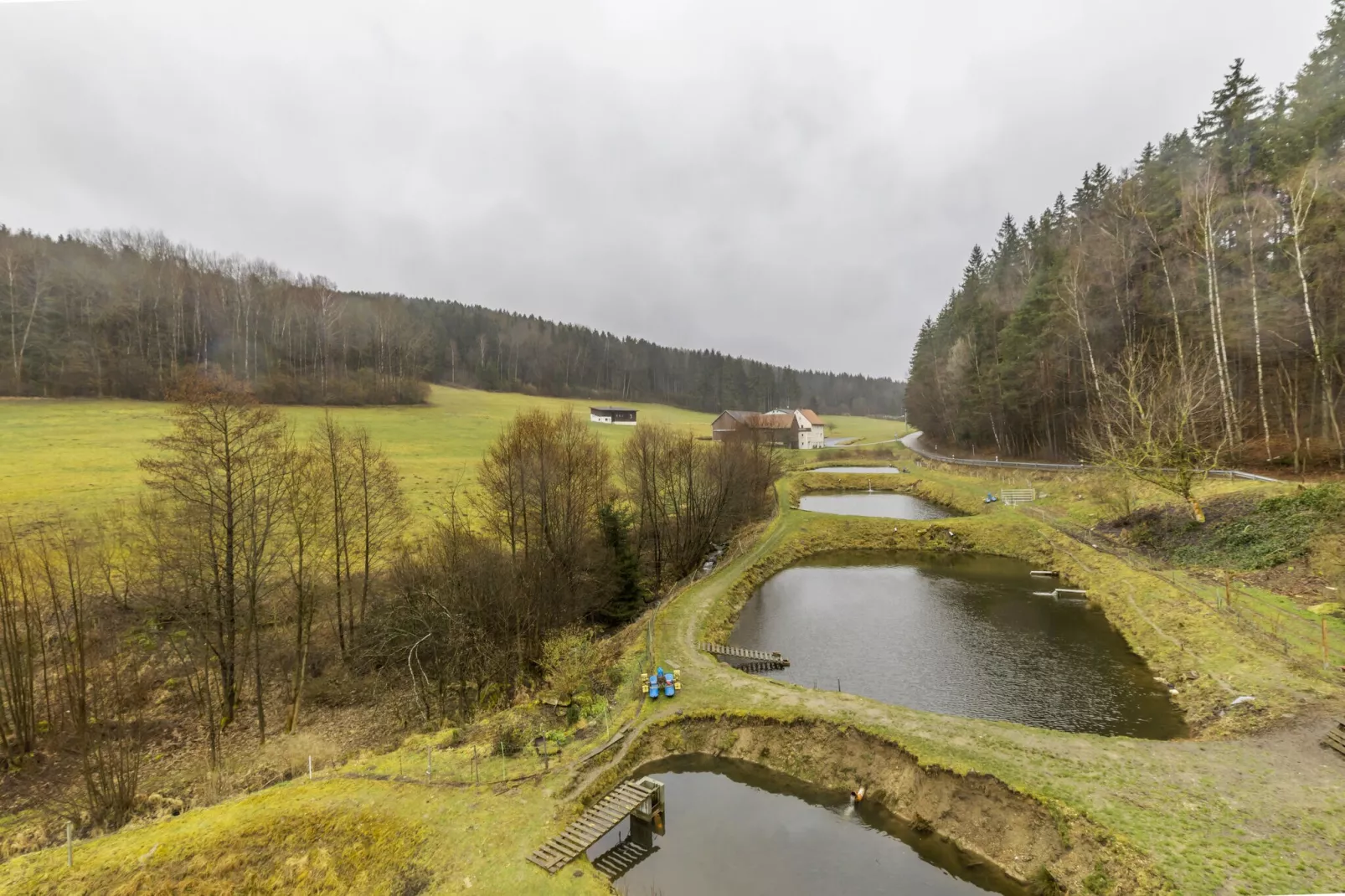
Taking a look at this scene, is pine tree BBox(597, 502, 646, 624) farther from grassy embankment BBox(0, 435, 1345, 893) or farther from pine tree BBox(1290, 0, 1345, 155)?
pine tree BBox(1290, 0, 1345, 155)

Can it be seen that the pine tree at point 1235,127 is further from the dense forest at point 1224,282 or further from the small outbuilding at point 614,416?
the small outbuilding at point 614,416

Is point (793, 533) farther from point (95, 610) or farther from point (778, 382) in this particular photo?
point (778, 382)

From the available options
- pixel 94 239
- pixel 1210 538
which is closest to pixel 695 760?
pixel 1210 538

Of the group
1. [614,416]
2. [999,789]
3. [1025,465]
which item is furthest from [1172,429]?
[614,416]

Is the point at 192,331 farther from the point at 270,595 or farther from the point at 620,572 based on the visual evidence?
the point at 620,572

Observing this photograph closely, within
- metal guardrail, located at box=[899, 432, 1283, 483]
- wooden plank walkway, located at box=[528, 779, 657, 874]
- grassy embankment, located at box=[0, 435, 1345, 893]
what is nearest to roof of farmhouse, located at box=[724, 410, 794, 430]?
metal guardrail, located at box=[899, 432, 1283, 483]

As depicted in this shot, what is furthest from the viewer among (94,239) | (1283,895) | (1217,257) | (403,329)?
(403,329)

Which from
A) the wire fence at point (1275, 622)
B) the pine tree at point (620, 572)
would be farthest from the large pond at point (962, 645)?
the pine tree at point (620, 572)
